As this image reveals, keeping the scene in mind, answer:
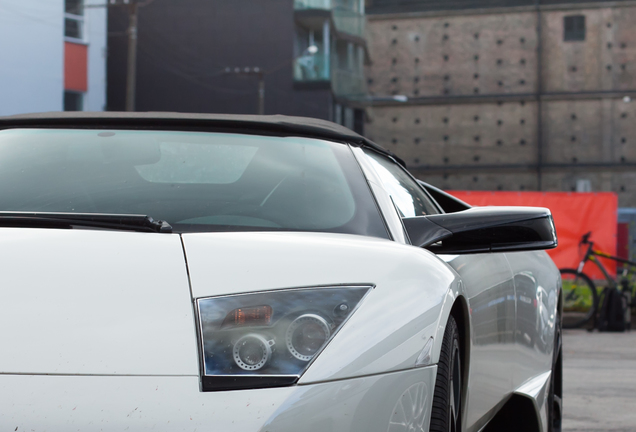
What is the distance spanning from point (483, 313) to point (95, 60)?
112 ft

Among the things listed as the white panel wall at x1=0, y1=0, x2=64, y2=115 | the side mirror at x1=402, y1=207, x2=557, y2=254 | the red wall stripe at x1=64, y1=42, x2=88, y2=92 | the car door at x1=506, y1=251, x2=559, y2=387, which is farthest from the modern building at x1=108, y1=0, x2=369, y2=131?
the side mirror at x1=402, y1=207, x2=557, y2=254

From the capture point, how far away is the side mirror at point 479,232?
2361 mm

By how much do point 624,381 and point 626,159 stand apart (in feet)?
Result: 172

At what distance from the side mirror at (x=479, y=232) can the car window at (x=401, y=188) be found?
236 millimetres

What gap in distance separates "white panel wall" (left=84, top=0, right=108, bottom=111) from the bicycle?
83.9 feet

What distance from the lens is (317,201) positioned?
240 cm

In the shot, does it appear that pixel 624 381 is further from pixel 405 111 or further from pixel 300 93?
pixel 405 111

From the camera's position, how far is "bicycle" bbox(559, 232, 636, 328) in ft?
38.7

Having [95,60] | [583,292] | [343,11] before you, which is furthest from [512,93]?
[583,292]

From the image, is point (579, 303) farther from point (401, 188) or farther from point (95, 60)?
point (95, 60)

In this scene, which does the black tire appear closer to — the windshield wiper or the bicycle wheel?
the windshield wiper

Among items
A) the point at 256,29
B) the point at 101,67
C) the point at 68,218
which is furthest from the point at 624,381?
the point at 256,29

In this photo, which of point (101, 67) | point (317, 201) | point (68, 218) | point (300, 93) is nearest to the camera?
point (68, 218)

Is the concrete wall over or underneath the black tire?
over
